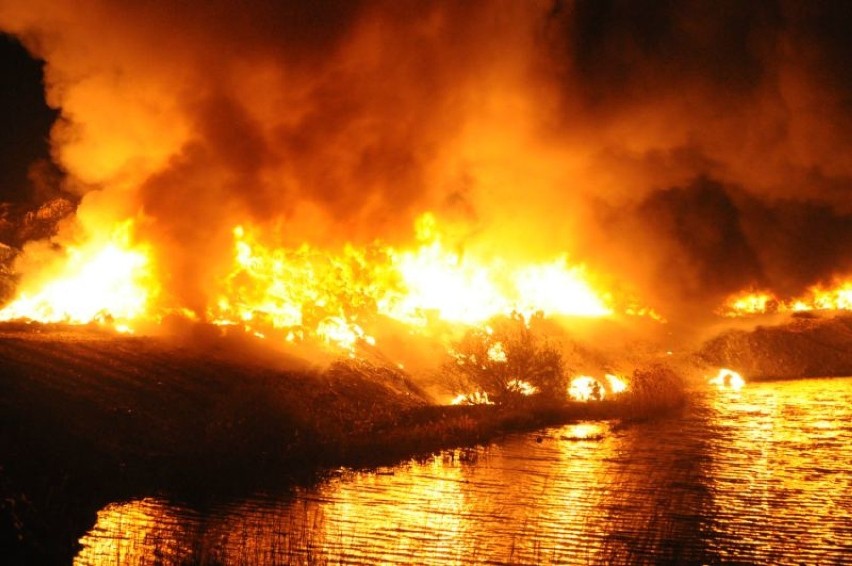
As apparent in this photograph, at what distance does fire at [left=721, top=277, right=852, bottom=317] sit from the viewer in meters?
60.8

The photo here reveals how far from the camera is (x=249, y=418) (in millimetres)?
21484

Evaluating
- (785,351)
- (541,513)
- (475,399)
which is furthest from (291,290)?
(785,351)

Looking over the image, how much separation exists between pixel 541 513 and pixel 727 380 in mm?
36896

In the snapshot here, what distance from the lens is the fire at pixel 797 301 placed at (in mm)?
60750

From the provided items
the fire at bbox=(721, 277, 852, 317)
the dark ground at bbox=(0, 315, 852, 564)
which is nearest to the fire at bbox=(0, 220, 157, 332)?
the dark ground at bbox=(0, 315, 852, 564)

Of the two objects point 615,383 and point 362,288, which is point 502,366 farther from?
point 615,383

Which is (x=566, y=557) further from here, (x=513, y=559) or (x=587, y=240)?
(x=587, y=240)

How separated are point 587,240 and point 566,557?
4786 centimetres

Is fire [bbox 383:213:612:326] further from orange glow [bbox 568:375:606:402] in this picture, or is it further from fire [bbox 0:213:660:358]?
orange glow [bbox 568:375:606:402]

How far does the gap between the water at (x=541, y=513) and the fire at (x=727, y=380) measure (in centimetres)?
2263

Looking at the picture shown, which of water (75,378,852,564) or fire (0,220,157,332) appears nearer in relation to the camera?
water (75,378,852,564)

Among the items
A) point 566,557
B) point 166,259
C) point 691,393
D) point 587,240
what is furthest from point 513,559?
point 587,240

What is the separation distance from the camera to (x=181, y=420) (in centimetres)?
2225

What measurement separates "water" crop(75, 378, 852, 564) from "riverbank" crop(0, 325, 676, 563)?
1.37m
